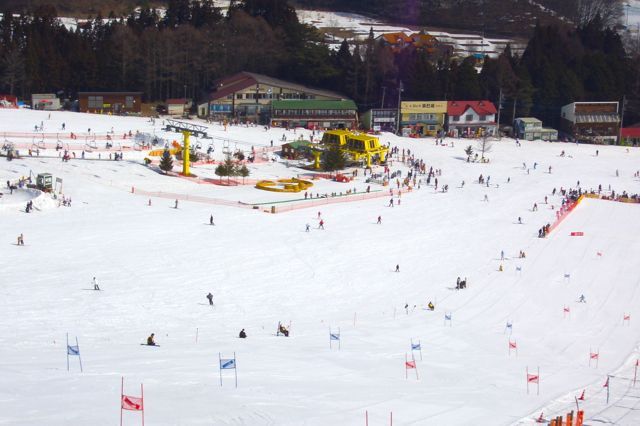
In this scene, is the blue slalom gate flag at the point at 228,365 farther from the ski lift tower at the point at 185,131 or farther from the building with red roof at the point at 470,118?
the building with red roof at the point at 470,118

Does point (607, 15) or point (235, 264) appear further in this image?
point (607, 15)

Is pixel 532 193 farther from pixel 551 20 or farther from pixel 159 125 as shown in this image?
pixel 551 20

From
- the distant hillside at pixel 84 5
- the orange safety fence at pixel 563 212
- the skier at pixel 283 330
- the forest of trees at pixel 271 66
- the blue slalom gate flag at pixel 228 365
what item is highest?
the distant hillside at pixel 84 5

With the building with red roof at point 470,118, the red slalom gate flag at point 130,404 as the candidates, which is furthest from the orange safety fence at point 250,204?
the red slalom gate flag at point 130,404

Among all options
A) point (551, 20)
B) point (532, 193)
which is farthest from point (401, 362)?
point (551, 20)

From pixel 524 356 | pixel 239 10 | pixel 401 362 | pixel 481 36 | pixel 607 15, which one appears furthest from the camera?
pixel 607 15

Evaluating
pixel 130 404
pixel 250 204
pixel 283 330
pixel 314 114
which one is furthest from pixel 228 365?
pixel 314 114
